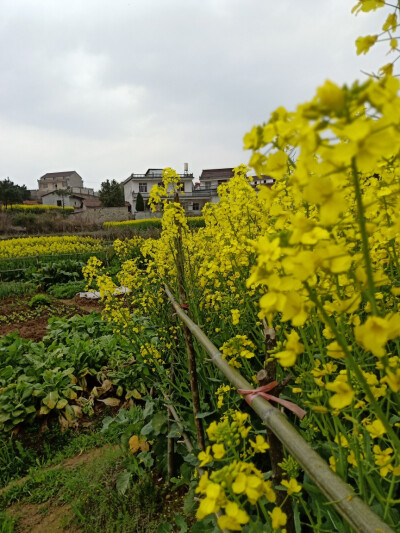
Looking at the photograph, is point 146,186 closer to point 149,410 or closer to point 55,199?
point 55,199

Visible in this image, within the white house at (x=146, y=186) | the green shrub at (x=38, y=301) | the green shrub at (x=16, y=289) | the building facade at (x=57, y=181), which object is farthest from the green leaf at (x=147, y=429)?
Result: the building facade at (x=57, y=181)

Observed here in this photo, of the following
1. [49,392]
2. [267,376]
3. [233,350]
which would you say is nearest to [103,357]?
[49,392]

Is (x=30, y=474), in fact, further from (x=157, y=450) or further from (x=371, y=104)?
(x=371, y=104)

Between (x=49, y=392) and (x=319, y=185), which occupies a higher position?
(x=319, y=185)

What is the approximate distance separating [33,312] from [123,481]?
562 cm

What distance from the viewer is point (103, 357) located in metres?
4.24

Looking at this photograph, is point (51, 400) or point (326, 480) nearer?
point (326, 480)

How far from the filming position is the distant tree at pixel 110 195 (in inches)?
1602

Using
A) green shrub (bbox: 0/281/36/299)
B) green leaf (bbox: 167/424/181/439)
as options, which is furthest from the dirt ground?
green leaf (bbox: 167/424/181/439)

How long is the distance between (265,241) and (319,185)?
113 mm

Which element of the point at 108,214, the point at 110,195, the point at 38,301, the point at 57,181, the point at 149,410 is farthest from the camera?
the point at 57,181

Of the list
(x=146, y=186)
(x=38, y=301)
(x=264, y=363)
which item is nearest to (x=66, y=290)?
(x=38, y=301)

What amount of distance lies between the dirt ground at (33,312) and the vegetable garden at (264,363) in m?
0.45

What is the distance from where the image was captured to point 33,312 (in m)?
7.18
